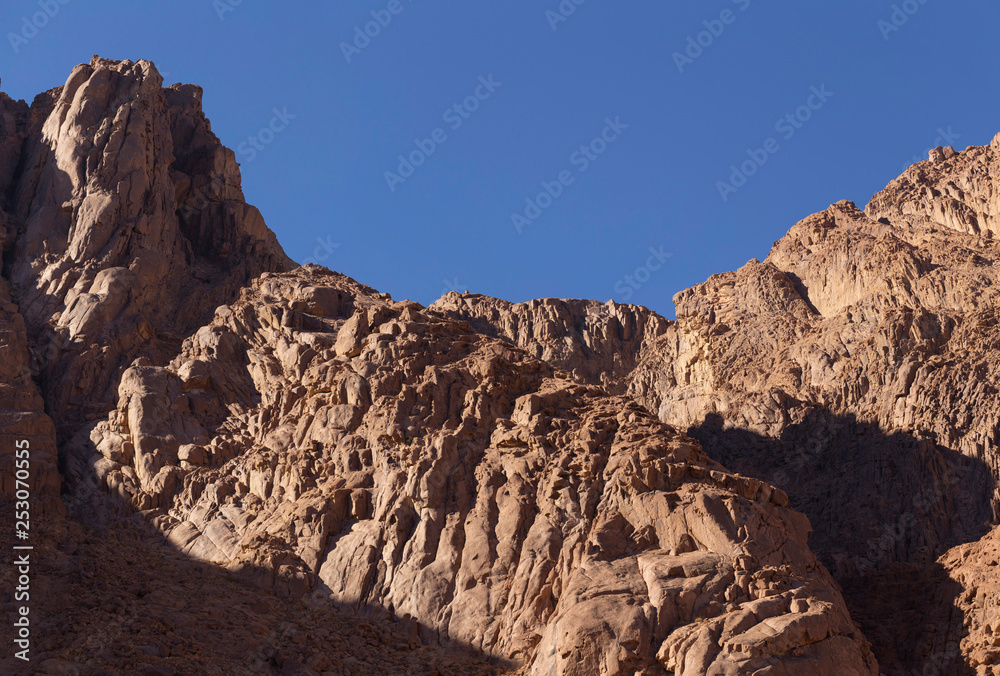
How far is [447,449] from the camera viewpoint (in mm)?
42938

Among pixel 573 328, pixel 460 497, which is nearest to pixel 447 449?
pixel 460 497

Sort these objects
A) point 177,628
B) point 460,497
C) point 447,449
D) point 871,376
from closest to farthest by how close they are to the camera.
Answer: point 177,628 < point 460,497 < point 447,449 < point 871,376

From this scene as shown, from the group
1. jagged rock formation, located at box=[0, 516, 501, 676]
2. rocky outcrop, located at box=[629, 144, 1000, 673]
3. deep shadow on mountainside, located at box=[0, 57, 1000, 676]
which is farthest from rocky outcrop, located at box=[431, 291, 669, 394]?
jagged rock formation, located at box=[0, 516, 501, 676]

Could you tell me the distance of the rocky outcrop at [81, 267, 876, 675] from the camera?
34.4 m

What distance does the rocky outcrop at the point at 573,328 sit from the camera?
8438 cm

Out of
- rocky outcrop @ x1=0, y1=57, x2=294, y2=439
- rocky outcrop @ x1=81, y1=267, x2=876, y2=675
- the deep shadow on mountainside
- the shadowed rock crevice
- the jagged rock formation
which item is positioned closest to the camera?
the jagged rock formation

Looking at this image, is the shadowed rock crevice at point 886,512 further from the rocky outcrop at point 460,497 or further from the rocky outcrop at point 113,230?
the rocky outcrop at point 113,230

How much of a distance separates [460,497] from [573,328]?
47.2 metres

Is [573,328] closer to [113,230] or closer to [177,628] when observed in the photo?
[113,230]

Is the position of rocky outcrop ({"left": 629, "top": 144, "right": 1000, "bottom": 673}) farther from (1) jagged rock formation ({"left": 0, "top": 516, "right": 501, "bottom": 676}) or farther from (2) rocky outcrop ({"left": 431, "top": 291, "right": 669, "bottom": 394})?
(1) jagged rock formation ({"left": 0, "top": 516, "right": 501, "bottom": 676})

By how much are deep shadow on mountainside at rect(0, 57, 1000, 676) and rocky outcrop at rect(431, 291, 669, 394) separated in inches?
449

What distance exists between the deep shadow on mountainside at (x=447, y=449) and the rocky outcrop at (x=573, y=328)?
37.4 feet

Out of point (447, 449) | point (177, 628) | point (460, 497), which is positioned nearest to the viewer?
point (177, 628)

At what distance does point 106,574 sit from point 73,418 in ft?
43.8
